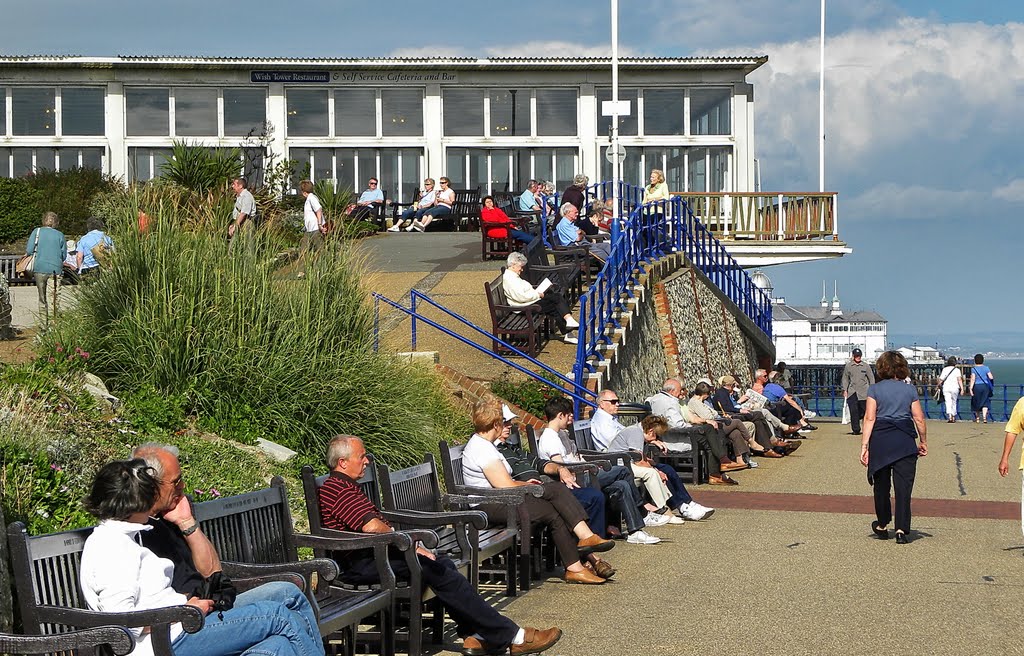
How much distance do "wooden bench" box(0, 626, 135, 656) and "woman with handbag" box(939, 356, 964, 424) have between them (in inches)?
1080

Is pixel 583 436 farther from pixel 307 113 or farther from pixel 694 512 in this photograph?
pixel 307 113

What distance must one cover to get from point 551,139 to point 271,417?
29640mm

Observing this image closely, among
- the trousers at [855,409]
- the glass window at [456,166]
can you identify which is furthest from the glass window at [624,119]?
the trousers at [855,409]

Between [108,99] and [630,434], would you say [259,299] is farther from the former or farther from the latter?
[108,99]

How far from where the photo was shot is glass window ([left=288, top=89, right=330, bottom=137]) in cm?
3959

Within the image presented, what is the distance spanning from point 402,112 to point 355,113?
136 centimetres

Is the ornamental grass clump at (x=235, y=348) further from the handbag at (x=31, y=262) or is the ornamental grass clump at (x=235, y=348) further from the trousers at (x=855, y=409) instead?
the trousers at (x=855, y=409)

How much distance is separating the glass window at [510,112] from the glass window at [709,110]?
4.83 m

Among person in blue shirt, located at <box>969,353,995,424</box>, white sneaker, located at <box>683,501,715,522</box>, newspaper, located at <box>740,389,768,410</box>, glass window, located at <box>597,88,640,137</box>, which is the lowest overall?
person in blue shirt, located at <box>969,353,995,424</box>

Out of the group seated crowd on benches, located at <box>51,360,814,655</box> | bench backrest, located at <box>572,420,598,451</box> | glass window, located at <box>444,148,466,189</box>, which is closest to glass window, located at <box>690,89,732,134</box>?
glass window, located at <box>444,148,466,189</box>

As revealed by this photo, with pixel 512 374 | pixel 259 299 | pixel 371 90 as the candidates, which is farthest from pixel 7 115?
pixel 259 299

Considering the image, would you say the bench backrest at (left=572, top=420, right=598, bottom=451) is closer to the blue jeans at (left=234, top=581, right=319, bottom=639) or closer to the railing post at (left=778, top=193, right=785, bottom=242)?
the blue jeans at (left=234, top=581, right=319, bottom=639)

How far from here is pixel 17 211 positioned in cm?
2731

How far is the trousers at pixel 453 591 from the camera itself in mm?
7078
